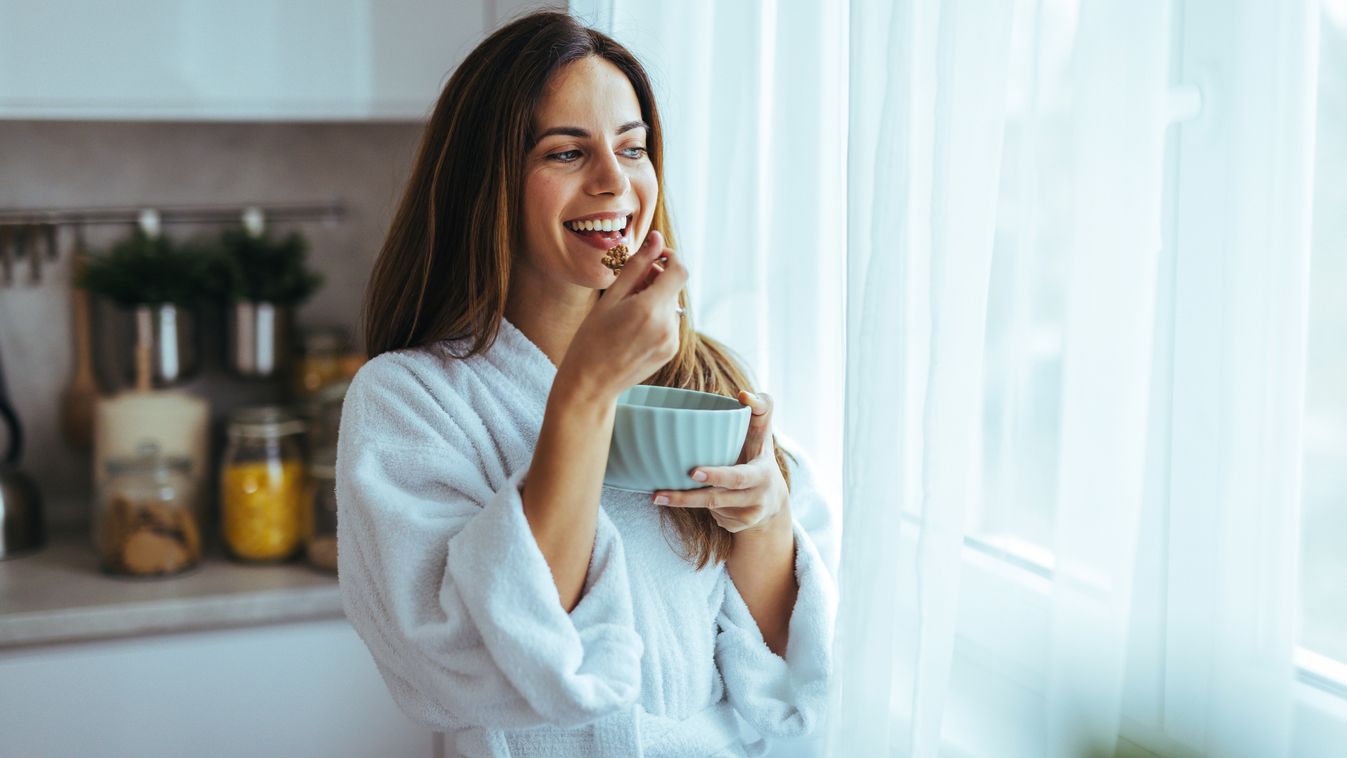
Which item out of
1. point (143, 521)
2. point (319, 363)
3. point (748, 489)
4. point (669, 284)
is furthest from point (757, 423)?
point (319, 363)

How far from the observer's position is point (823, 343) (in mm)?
1192

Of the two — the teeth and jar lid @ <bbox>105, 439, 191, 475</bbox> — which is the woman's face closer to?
the teeth

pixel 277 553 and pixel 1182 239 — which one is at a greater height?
pixel 1182 239

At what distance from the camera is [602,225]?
3.14ft

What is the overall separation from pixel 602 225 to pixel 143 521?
1150 millimetres

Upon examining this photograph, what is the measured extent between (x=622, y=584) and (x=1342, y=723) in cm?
51

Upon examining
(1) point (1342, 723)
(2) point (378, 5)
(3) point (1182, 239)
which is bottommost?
(1) point (1342, 723)

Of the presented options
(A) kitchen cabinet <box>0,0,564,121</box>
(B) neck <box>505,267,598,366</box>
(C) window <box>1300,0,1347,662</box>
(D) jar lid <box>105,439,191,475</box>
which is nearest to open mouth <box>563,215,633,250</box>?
(B) neck <box>505,267,598,366</box>

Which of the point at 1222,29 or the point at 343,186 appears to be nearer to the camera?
the point at 1222,29

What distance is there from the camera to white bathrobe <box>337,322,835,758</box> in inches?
32.7

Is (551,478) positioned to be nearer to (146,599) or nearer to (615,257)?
(615,257)

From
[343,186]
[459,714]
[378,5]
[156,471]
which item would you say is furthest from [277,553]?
[459,714]

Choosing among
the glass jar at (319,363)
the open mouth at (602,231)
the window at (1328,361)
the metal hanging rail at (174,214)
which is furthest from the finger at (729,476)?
the metal hanging rail at (174,214)

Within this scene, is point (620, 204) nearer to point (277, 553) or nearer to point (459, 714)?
point (459, 714)
